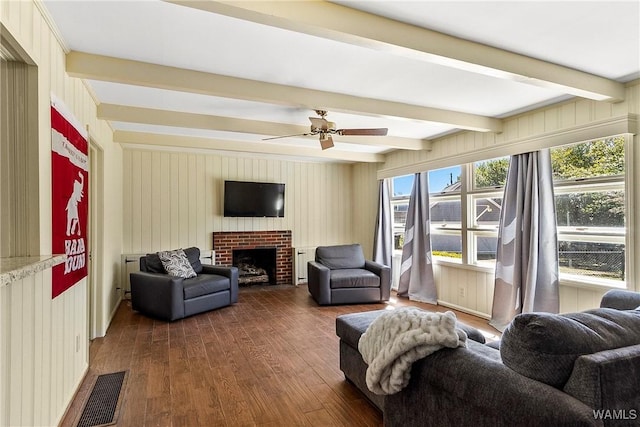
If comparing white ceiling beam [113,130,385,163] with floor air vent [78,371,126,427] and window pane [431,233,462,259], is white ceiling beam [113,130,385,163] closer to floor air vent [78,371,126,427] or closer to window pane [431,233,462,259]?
window pane [431,233,462,259]

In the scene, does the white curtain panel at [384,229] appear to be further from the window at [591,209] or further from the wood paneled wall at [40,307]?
the wood paneled wall at [40,307]

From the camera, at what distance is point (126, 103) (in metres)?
3.50

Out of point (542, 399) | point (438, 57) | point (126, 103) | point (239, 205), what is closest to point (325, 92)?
point (438, 57)

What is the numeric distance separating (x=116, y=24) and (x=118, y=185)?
3.38 metres

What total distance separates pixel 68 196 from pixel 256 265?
4.42 meters

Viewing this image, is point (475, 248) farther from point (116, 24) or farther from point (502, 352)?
point (116, 24)

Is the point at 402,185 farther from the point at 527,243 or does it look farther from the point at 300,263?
the point at 527,243

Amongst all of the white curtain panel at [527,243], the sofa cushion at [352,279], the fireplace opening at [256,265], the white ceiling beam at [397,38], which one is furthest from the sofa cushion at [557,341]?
the fireplace opening at [256,265]

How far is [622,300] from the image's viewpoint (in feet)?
8.01

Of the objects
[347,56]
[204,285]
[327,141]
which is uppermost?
[347,56]

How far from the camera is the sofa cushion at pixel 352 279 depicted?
16.2 ft

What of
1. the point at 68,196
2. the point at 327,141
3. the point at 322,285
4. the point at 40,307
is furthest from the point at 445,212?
the point at 40,307

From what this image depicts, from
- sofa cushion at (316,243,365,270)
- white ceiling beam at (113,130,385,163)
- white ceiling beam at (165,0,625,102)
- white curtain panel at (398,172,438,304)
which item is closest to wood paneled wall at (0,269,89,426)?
white ceiling beam at (165,0,625,102)

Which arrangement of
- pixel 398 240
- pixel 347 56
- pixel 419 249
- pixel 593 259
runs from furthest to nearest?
1. pixel 398 240
2. pixel 419 249
3. pixel 593 259
4. pixel 347 56
